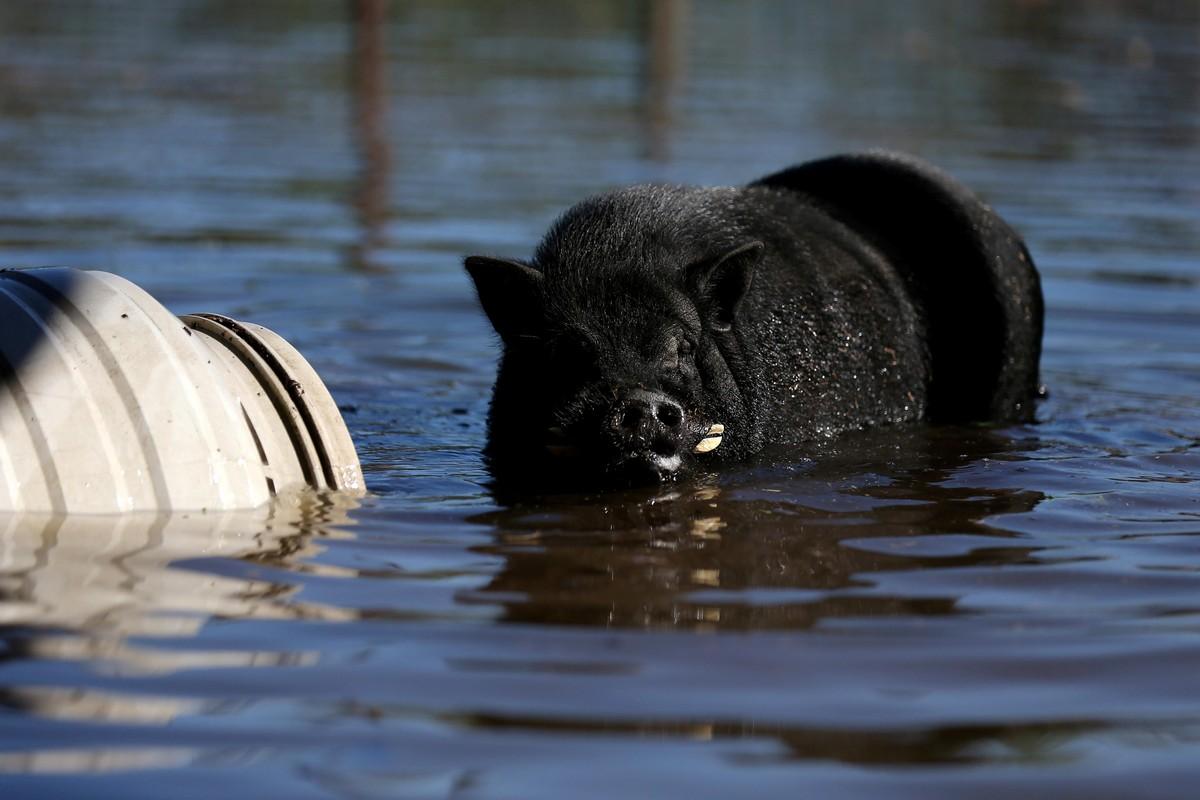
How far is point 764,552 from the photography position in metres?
5.33

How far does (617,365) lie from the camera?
596 centimetres

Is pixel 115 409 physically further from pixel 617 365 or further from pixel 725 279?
pixel 725 279

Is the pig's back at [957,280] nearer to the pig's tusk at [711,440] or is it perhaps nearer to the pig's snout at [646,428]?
the pig's tusk at [711,440]

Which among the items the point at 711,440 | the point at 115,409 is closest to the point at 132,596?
the point at 115,409

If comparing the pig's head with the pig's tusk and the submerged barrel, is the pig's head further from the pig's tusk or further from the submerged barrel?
the submerged barrel

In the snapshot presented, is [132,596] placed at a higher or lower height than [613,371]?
lower

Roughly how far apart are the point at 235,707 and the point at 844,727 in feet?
4.32

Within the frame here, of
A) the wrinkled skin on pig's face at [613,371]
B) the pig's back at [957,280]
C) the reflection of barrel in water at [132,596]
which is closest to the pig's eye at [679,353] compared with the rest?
the wrinkled skin on pig's face at [613,371]

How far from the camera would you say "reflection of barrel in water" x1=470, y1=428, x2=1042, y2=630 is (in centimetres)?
468

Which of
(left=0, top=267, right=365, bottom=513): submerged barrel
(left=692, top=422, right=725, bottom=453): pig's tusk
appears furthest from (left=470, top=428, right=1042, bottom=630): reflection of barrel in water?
(left=0, top=267, right=365, bottom=513): submerged barrel

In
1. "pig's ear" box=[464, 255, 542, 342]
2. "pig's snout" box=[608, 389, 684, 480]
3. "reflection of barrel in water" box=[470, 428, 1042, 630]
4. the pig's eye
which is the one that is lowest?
"reflection of barrel in water" box=[470, 428, 1042, 630]

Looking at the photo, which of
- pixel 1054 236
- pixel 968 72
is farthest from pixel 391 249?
pixel 968 72

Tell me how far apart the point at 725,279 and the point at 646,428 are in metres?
0.87

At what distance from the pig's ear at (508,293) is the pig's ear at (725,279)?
0.59 meters
